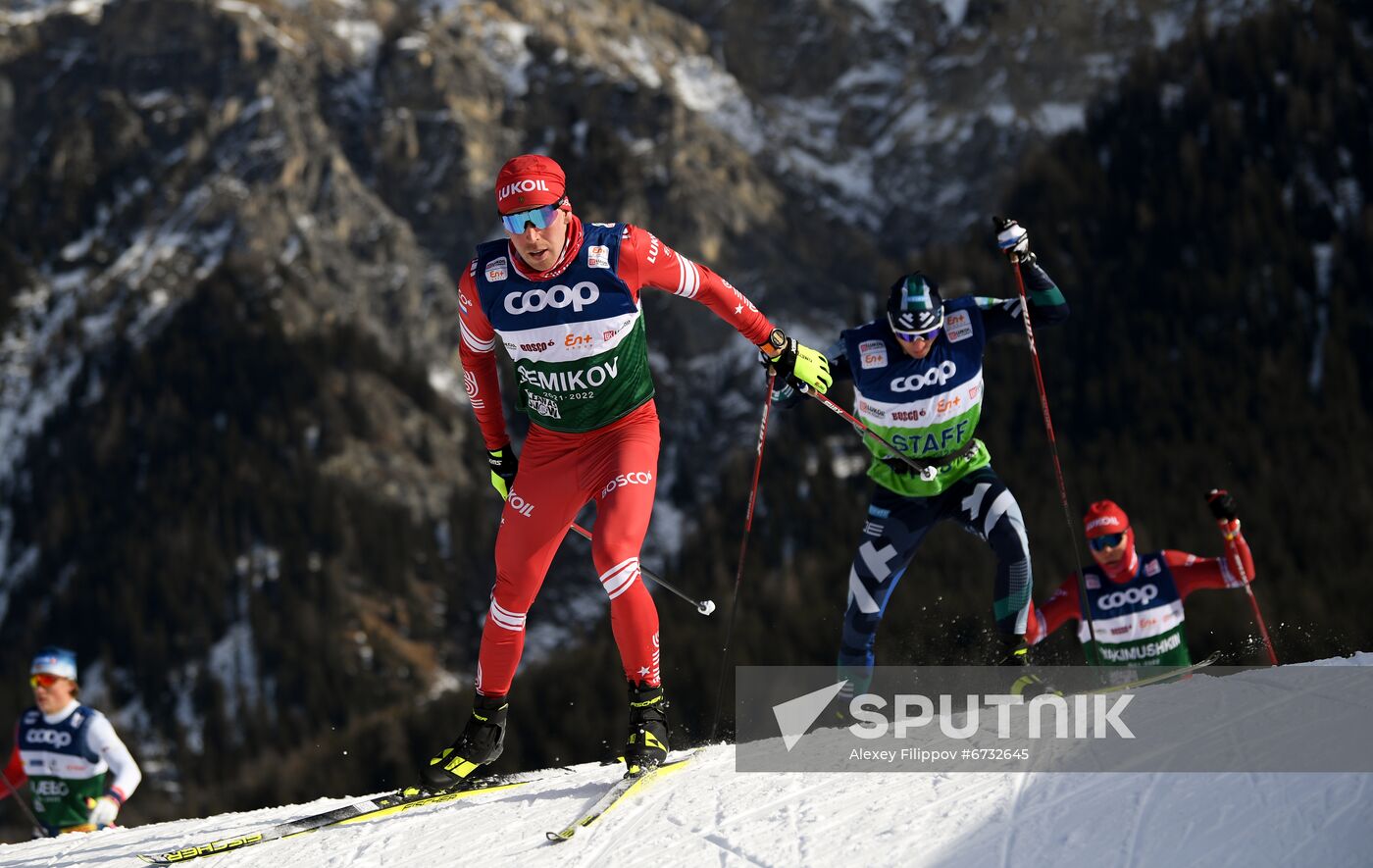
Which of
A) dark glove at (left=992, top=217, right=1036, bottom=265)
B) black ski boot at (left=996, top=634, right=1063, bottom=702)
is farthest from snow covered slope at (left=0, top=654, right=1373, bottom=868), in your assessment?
dark glove at (left=992, top=217, right=1036, bottom=265)

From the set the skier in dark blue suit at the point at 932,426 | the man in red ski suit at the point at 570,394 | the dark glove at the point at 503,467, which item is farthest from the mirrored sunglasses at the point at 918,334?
the dark glove at the point at 503,467

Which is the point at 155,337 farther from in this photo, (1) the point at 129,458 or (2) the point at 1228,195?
(2) the point at 1228,195

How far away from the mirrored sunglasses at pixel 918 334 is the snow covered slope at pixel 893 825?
105 inches

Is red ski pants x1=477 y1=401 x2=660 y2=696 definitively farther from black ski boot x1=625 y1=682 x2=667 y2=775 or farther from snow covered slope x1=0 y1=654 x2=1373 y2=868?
snow covered slope x1=0 y1=654 x2=1373 y2=868

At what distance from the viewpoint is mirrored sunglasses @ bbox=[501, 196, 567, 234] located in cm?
622

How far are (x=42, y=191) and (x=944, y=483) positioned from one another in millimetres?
187464

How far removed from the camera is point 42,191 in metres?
174

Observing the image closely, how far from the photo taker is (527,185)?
6.20 m

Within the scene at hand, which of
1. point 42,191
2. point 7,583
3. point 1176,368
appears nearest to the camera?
point 1176,368

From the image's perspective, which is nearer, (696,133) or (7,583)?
(7,583)

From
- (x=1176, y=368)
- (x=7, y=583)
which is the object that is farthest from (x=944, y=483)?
(x=7, y=583)

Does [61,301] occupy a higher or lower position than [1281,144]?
lower

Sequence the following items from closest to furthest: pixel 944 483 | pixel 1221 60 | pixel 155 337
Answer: pixel 944 483 → pixel 1221 60 → pixel 155 337

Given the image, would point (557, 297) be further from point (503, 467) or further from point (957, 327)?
point (957, 327)
